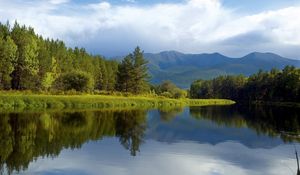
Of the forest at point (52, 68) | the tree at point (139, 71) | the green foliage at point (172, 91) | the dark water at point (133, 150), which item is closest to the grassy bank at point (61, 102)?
the forest at point (52, 68)

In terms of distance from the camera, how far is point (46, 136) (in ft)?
119

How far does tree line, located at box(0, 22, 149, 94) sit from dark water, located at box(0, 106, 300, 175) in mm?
46605

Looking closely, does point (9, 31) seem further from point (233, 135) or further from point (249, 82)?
point (249, 82)

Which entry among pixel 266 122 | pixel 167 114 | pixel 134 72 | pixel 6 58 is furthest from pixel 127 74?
pixel 266 122

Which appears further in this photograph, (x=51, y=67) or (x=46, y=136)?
(x=51, y=67)

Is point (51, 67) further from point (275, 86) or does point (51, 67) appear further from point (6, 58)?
point (275, 86)

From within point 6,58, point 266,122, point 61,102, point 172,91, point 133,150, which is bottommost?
point 266,122

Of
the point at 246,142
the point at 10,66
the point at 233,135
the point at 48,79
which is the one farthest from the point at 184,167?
the point at 48,79

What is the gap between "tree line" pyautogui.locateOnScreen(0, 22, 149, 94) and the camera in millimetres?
91500

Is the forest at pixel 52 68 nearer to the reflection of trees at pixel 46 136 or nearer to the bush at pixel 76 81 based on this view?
the bush at pixel 76 81

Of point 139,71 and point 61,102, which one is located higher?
point 139,71

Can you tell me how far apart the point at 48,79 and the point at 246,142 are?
73343 mm

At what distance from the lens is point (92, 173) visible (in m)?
22.4

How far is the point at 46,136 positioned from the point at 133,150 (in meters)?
9.17
